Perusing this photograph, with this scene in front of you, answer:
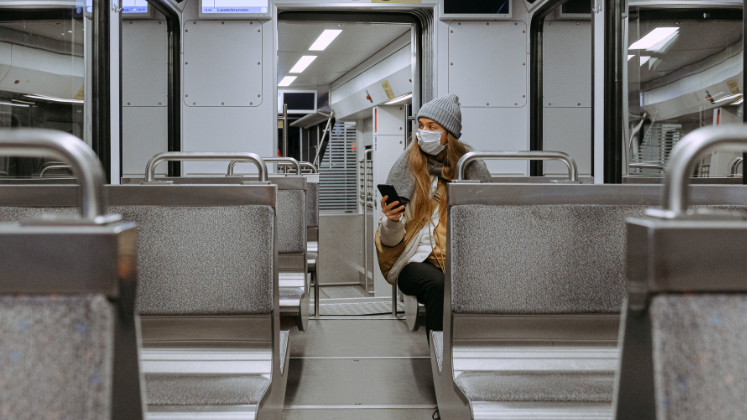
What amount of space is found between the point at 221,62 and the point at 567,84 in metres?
2.79

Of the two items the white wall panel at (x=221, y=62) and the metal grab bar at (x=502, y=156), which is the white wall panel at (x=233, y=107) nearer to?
the white wall panel at (x=221, y=62)

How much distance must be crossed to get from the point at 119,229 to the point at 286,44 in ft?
26.8

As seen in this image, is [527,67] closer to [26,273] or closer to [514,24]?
[514,24]

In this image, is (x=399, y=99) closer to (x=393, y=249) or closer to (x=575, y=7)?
(x=575, y=7)

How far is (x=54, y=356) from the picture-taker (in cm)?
57

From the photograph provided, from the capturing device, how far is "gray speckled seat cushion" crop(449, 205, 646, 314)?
5.73ft

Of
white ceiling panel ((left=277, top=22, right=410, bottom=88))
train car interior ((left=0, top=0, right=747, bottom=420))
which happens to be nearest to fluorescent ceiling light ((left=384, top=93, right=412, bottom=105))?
white ceiling panel ((left=277, top=22, right=410, bottom=88))

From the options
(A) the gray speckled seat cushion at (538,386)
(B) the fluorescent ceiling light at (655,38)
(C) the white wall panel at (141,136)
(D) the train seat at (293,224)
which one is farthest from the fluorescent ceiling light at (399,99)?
(A) the gray speckled seat cushion at (538,386)

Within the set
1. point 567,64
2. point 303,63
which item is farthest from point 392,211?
point 303,63

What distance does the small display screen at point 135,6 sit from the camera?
405cm

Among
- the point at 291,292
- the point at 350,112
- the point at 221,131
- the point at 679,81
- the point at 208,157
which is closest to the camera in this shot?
the point at 208,157

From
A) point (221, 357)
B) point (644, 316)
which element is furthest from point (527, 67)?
point (644, 316)

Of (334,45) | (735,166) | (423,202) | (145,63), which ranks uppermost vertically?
(334,45)

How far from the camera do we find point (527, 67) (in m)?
4.59
